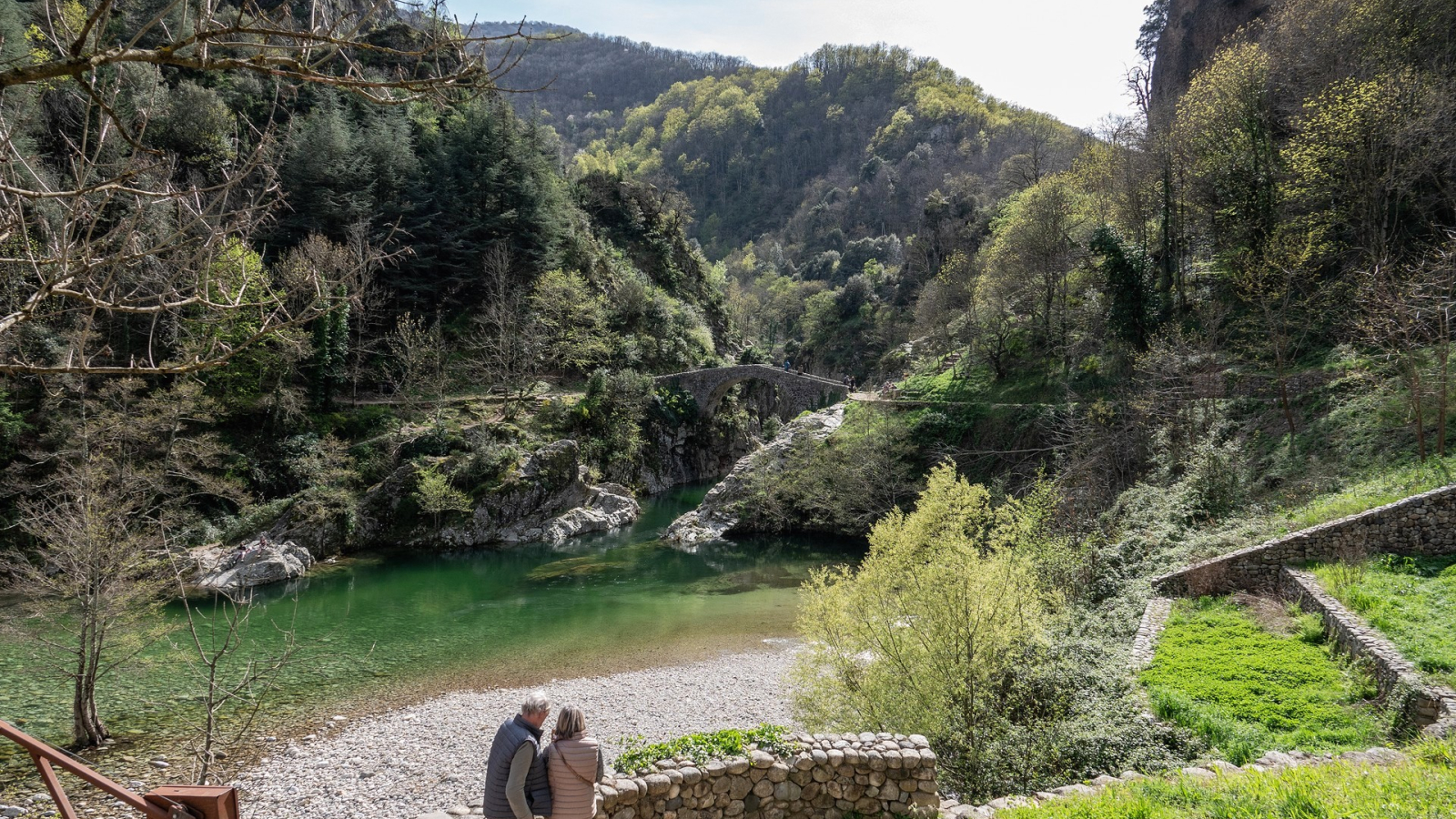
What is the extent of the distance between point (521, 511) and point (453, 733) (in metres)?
17.3

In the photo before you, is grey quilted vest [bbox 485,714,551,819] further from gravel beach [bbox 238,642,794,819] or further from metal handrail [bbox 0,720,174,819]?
gravel beach [bbox 238,642,794,819]

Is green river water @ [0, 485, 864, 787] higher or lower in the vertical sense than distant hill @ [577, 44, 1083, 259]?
lower

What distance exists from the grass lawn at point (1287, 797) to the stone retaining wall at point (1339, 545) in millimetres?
6717

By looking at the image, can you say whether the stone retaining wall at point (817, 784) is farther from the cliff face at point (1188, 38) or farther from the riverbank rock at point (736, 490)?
the cliff face at point (1188, 38)

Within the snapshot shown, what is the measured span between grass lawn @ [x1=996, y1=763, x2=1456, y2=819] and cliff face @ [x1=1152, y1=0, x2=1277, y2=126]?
95.1 feet

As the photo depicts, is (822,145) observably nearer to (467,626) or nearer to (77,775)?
(467,626)

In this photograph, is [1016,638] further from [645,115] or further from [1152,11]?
[645,115]

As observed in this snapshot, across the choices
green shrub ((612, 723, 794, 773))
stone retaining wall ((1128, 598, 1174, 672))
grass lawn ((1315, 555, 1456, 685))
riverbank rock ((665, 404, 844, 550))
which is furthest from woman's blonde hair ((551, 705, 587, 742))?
riverbank rock ((665, 404, 844, 550))

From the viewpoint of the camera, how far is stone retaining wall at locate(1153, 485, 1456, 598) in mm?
11430

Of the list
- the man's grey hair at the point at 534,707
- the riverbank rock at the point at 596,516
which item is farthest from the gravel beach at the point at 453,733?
the riverbank rock at the point at 596,516

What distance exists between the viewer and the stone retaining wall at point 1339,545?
450 inches

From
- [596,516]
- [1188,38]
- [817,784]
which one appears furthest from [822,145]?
[817,784]

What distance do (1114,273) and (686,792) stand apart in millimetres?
23627

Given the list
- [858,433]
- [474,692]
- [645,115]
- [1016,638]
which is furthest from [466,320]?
[645,115]
